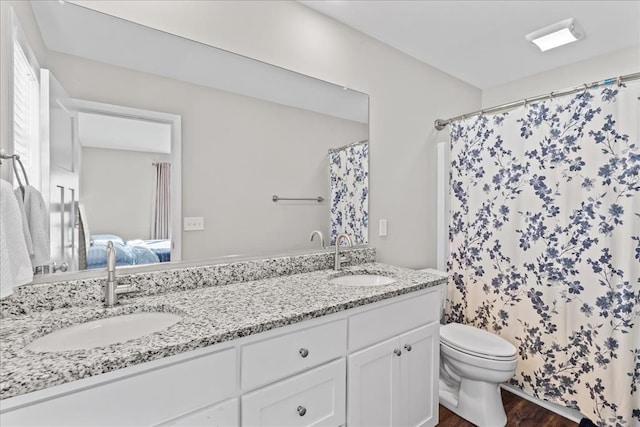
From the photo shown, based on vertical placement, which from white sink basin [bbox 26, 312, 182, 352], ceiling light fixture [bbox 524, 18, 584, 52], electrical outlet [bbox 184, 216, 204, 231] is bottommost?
white sink basin [bbox 26, 312, 182, 352]

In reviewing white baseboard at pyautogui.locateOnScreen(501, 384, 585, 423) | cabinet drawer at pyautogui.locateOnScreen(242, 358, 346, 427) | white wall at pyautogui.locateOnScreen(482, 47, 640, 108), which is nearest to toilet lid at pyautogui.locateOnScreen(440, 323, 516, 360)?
white baseboard at pyautogui.locateOnScreen(501, 384, 585, 423)

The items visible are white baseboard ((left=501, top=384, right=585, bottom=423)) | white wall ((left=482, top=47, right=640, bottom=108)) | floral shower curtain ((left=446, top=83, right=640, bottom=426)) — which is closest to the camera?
floral shower curtain ((left=446, top=83, right=640, bottom=426))

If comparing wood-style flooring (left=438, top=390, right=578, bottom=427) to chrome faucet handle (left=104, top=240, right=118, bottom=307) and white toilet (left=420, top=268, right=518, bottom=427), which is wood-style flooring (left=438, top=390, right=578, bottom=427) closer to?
white toilet (left=420, top=268, right=518, bottom=427)

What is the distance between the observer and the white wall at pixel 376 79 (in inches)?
62.1

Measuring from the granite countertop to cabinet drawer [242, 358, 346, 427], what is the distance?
0.75 feet

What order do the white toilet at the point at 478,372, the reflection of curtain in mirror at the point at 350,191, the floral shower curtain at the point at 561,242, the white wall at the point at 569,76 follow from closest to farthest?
the floral shower curtain at the point at 561,242, the white toilet at the point at 478,372, the reflection of curtain in mirror at the point at 350,191, the white wall at the point at 569,76

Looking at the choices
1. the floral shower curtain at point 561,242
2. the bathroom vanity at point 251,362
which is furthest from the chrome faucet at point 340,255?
the floral shower curtain at point 561,242

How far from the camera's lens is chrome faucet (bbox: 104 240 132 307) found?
4.04ft

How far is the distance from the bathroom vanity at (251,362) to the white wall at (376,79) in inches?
24.2

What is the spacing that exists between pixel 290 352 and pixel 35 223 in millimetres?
975

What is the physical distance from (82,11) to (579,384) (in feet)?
10.1

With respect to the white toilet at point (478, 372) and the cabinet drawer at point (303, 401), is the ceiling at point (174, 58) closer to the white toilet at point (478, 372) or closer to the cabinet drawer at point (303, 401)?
the cabinet drawer at point (303, 401)

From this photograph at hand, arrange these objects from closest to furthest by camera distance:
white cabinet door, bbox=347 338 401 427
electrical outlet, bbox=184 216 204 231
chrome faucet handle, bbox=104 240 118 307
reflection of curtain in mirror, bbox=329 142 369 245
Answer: chrome faucet handle, bbox=104 240 118 307
white cabinet door, bbox=347 338 401 427
electrical outlet, bbox=184 216 204 231
reflection of curtain in mirror, bbox=329 142 369 245

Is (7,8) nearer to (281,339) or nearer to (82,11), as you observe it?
(82,11)
